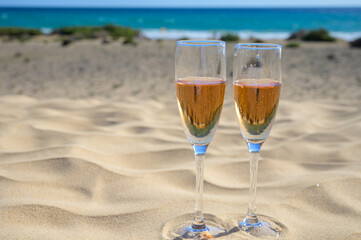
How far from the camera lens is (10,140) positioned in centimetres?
244

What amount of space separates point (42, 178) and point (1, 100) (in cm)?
205

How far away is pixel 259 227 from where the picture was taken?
1545 millimetres

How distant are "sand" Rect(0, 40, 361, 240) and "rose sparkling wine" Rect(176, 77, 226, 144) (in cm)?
45

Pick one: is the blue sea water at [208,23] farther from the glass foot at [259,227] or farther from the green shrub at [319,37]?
the glass foot at [259,227]

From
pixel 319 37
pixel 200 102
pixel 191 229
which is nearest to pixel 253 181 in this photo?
pixel 191 229

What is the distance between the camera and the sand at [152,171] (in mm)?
1569

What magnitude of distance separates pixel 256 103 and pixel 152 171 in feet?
2.87

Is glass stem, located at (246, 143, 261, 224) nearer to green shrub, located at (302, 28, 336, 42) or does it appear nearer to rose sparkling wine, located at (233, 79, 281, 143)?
rose sparkling wine, located at (233, 79, 281, 143)

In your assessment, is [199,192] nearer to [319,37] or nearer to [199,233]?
[199,233]

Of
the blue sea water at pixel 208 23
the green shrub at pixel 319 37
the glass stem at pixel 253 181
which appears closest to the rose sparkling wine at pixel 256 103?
the glass stem at pixel 253 181

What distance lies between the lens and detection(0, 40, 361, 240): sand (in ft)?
5.15

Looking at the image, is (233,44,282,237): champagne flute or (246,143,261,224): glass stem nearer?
(233,44,282,237): champagne flute

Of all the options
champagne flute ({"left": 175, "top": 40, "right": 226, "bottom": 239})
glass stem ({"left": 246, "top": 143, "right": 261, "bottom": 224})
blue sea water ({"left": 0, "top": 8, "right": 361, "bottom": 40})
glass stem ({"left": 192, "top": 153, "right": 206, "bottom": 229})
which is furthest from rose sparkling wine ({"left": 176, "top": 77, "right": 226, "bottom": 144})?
blue sea water ({"left": 0, "top": 8, "right": 361, "bottom": 40})

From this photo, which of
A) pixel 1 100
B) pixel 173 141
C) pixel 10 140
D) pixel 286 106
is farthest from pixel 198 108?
pixel 1 100
